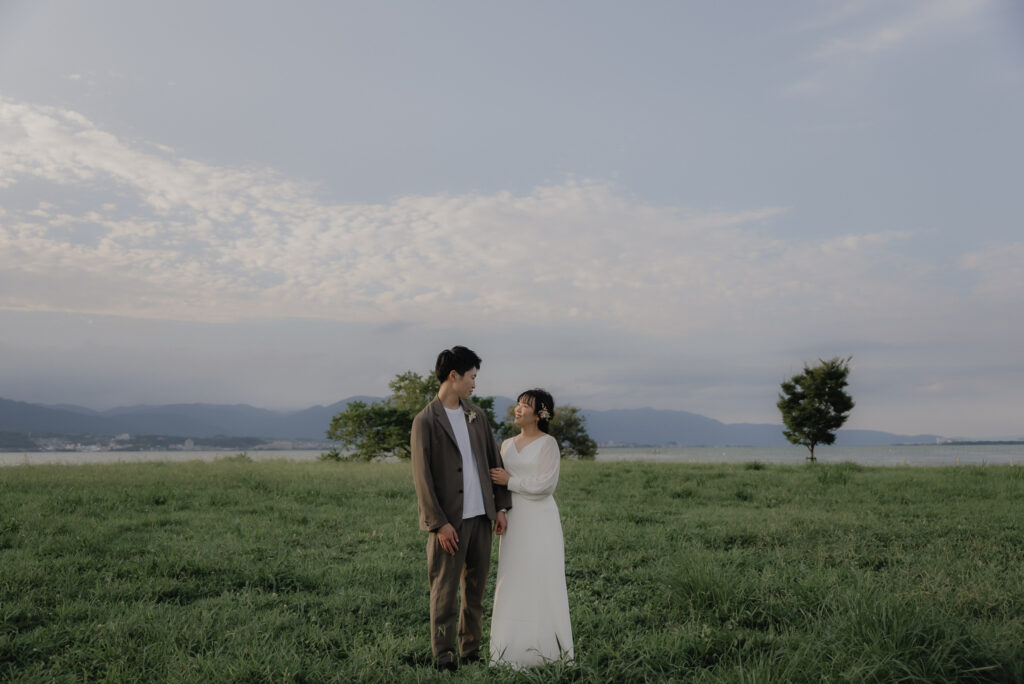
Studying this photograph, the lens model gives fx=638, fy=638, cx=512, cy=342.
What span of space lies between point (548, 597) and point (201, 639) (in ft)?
10.8

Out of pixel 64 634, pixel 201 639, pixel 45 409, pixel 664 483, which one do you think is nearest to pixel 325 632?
pixel 201 639

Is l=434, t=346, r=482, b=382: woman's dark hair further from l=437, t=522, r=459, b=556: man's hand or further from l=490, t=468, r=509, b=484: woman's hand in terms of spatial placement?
l=437, t=522, r=459, b=556: man's hand

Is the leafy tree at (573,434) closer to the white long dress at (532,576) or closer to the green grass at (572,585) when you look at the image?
the green grass at (572,585)

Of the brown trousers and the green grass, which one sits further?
the brown trousers

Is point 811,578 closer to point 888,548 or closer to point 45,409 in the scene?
point 888,548

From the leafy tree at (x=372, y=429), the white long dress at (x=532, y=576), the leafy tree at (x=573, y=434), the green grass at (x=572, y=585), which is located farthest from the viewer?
the leafy tree at (x=573, y=434)

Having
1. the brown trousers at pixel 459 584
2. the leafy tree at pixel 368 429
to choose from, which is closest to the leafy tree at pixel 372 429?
the leafy tree at pixel 368 429

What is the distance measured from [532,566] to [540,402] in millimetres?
1343

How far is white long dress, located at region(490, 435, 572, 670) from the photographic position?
5184mm

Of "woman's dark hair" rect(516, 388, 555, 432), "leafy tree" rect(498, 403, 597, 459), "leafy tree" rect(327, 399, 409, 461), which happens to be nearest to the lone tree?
"leafy tree" rect(498, 403, 597, 459)

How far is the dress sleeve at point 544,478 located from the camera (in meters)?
5.23

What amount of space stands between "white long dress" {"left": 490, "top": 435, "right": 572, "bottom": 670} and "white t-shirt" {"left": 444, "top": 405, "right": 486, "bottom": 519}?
31 centimetres

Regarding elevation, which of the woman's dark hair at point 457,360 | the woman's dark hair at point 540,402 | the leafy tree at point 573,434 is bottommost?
the leafy tree at point 573,434

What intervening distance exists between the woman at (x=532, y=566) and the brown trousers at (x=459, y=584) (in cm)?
24
